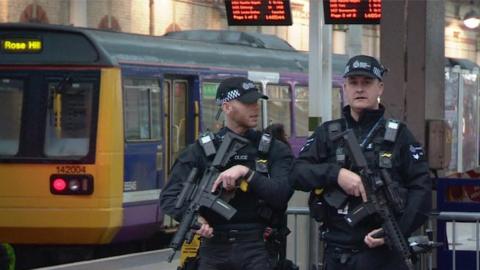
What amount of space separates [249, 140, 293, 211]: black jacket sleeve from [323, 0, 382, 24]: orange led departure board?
20.2 ft

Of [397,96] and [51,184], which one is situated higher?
[397,96]

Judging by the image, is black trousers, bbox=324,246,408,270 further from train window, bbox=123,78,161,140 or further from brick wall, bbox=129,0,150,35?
brick wall, bbox=129,0,150,35

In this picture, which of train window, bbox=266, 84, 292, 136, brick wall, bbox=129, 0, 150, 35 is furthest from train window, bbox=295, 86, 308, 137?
brick wall, bbox=129, 0, 150, 35

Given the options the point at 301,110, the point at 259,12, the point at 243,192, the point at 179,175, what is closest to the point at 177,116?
the point at 259,12

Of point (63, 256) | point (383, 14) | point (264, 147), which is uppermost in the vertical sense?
point (383, 14)

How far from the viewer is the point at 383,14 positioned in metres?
8.81

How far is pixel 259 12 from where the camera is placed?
12852 millimetres

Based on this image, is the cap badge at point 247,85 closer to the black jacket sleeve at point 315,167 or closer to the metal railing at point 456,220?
the black jacket sleeve at point 315,167

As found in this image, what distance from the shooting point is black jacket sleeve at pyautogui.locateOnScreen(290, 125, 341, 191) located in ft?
18.2

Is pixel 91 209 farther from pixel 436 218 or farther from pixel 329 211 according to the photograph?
pixel 329 211

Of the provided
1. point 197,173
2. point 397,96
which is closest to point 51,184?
point 397,96

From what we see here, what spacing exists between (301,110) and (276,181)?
1221cm

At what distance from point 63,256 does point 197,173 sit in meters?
8.36

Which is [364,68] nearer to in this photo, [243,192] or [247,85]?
[247,85]
